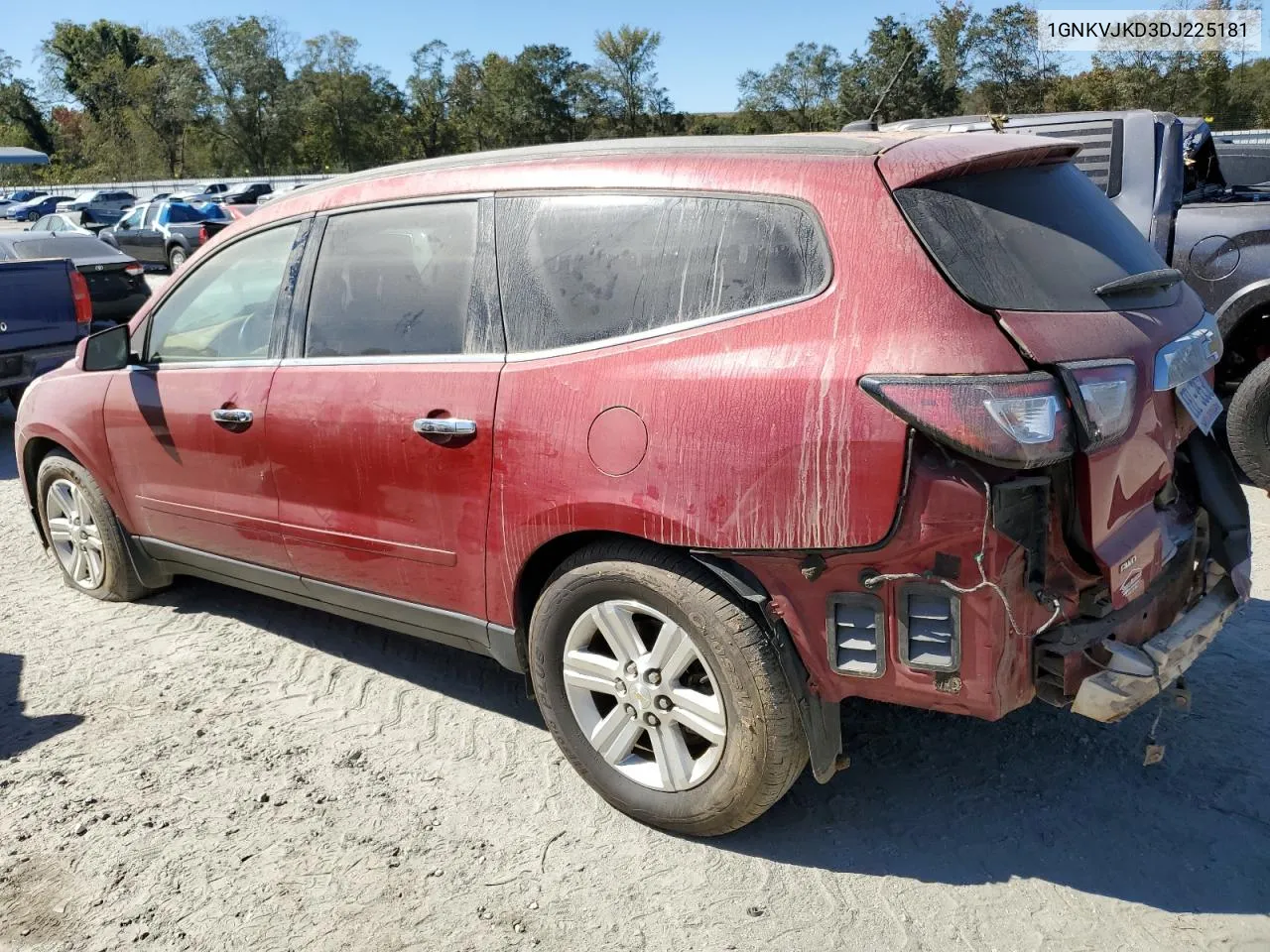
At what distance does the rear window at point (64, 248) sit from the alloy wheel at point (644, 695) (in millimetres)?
11944

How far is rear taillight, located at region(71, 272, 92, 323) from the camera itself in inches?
345

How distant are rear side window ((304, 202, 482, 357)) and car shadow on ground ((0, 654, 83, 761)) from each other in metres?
1.63

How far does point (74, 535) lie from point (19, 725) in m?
1.37

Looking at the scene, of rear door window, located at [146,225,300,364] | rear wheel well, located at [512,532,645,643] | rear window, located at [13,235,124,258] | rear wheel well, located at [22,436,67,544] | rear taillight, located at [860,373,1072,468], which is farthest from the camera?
rear window, located at [13,235,124,258]

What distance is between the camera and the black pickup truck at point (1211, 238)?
5672 mm

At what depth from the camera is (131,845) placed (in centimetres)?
300

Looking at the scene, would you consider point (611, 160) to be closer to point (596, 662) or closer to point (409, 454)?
point (409, 454)

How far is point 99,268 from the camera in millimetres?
13461

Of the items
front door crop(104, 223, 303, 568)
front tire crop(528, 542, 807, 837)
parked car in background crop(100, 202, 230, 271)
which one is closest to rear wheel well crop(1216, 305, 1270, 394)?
front tire crop(528, 542, 807, 837)

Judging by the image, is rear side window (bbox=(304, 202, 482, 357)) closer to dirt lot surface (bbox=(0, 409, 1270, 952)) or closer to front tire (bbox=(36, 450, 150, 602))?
dirt lot surface (bbox=(0, 409, 1270, 952))

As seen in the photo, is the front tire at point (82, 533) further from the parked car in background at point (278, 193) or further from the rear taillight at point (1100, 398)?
the rear taillight at point (1100, 398)

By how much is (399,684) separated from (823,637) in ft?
6.61

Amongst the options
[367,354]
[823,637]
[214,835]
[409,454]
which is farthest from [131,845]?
[823,637]

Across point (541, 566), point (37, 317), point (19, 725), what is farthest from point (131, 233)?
point (541, 566)
